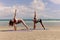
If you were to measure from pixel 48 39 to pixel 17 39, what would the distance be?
4.91 feet

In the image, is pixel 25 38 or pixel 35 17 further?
pixel 35 17

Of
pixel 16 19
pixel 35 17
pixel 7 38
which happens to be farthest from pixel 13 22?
pixel 7 38

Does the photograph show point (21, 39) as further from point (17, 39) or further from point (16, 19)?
point (16, 19)

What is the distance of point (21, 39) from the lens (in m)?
12.8

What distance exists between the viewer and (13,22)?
55.7ft

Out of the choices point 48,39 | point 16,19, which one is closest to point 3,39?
point 48,39

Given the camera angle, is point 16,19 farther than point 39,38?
Yes

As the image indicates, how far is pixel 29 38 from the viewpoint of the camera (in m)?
13.1

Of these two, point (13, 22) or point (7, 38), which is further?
point (13, 22)

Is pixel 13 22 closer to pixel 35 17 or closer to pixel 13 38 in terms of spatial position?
pixel 35 17

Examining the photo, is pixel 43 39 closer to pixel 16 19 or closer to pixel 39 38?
pixel 39 38

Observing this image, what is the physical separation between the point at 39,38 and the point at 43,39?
0.40 m

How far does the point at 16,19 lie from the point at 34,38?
157 inches

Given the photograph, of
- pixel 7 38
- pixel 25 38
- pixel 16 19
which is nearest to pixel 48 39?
pixel 25 38
